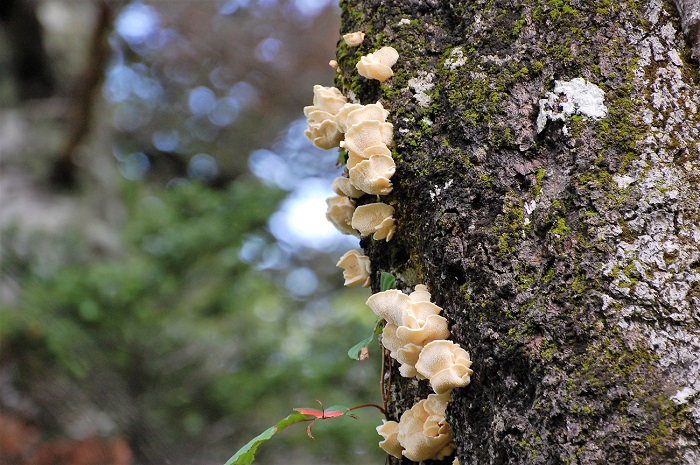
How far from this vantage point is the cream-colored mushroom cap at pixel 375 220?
1.29 m

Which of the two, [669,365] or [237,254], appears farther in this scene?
[237,254]

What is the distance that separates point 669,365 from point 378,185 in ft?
2.04

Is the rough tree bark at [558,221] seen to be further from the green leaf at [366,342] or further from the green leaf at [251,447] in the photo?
the green leaf at [251,447]

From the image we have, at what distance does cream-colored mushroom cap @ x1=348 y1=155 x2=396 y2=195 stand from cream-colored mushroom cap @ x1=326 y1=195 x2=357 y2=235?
166 millimetres

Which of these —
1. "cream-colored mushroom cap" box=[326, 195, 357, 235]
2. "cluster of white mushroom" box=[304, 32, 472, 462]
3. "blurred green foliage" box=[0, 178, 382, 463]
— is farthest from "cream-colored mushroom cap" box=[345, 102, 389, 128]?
"blurred green foliage" box=[0, 178, 382, 463]

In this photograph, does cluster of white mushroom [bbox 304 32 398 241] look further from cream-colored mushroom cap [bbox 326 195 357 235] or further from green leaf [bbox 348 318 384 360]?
green leaf [bbox 348 318 384 360]

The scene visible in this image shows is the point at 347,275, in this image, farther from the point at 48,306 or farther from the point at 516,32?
the point at 48,306

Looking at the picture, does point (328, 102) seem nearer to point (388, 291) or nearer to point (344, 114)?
point (344, 114)

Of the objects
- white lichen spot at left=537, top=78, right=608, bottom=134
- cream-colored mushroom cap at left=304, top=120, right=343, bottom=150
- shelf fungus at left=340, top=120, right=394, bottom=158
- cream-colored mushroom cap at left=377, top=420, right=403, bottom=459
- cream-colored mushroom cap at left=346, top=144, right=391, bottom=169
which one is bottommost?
cream-colored mushroom cap at left=377, top=420, right=403, bottom=459

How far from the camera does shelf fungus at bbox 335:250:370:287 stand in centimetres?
144

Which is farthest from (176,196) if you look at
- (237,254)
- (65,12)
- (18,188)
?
(65,12)

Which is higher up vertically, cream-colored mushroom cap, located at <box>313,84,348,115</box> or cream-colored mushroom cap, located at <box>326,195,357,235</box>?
cream-colored mushroom cap, located at <box>313,84,348,115</box>

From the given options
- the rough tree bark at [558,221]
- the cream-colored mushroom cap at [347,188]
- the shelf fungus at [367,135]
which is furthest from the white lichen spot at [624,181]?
the cream-colored mushroom cap at [347,188]

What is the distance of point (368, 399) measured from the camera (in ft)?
15.6
